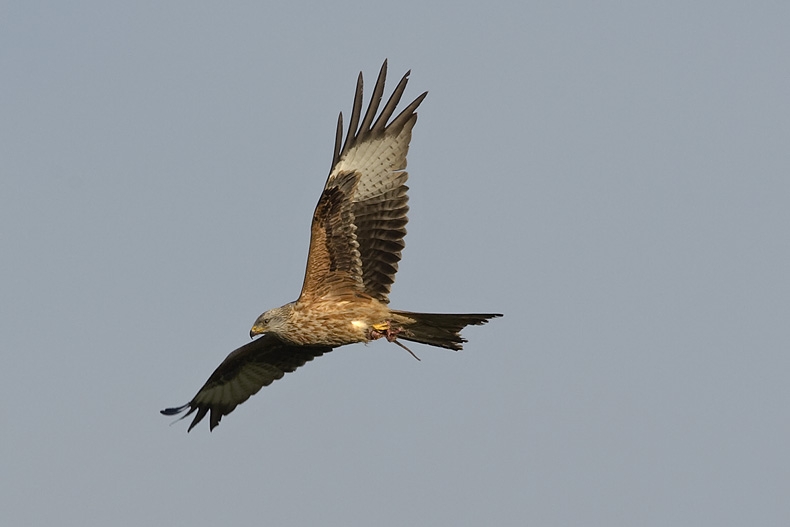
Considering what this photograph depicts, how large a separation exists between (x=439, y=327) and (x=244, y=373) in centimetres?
309

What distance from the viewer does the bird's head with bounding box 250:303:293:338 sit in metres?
11.7

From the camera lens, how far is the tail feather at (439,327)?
11195 millimetres

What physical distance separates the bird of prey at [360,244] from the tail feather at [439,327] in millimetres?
12

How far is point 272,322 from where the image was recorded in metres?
11.7

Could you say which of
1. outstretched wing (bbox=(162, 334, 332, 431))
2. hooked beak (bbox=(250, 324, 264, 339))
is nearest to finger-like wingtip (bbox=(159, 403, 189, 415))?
outstretched wing (bbox=(162, 334, 332, 431))

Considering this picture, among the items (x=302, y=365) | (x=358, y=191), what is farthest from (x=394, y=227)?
(x=302, y=365)

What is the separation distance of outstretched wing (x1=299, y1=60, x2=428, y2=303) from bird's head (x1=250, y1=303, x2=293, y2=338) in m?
0.22

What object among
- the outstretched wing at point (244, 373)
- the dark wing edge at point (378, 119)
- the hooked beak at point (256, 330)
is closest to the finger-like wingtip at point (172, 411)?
the outstretched wing at point (244, 373)

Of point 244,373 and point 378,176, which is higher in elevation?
point 378,176

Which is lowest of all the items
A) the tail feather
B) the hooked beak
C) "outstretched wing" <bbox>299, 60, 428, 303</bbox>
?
the hooked beak

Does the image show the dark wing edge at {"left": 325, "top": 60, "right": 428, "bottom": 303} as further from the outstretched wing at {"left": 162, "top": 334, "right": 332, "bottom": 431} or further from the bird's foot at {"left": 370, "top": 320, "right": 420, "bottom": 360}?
the outstretched wing at {"left": 162, "top": 334, "right": 332, "bottom": 431}

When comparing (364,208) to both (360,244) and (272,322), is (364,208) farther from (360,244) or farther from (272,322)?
(272,322)

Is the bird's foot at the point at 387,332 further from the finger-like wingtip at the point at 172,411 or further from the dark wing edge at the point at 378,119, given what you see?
the finger-like wingtip at the point at 172,411

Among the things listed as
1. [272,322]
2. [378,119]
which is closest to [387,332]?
[272,322]
